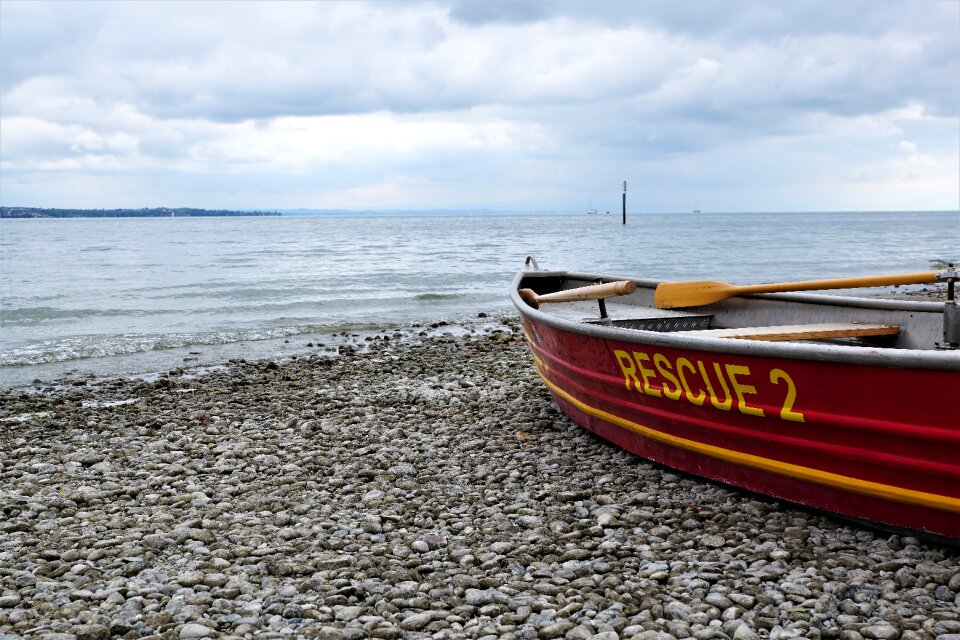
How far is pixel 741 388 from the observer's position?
533 centimetres

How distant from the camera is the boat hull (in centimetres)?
450

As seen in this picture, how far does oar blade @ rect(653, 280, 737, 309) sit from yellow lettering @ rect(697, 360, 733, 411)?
8.93ft

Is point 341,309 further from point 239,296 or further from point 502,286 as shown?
point 502,286

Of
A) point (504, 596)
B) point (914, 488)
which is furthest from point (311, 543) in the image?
point (914, 488)

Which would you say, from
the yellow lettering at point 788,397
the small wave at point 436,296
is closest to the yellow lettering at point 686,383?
the yellow lettering at point 788,397

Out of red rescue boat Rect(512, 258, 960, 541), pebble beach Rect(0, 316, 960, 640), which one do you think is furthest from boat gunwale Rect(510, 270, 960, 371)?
pebble beach Rect(0, 316, 960, 640)

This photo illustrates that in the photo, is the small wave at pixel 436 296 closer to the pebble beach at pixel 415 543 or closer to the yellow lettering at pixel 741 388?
the pebble beach at pixel 415 543

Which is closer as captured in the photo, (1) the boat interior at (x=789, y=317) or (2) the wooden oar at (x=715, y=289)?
(1) the boat interior at (x=789, y=317)

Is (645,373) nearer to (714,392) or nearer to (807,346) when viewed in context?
(714,392)

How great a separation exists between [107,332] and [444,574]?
1509cm

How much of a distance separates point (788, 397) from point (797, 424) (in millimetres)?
182

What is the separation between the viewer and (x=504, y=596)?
174 inches

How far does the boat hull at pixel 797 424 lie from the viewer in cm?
450

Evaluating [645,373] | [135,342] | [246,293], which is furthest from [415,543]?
[246,293]
